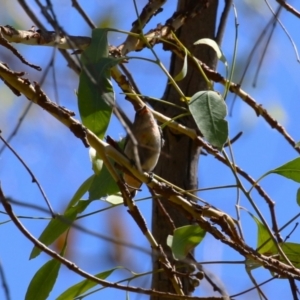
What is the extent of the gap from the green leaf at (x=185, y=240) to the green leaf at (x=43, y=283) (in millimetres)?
303

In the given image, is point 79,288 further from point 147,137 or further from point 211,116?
point 211,116

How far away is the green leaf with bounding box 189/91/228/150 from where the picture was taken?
1.25 meters

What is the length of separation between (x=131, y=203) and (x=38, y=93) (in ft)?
0.94

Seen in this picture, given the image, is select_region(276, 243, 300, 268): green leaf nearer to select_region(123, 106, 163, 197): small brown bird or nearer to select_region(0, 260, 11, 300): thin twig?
select_region(123, 106, 163, 197): small brown bird

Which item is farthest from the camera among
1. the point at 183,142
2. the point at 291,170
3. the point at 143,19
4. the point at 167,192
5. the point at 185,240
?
the point at 183,142

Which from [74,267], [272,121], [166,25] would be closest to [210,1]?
[166,25]

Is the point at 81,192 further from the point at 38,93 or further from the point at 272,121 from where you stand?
the point at 272,121

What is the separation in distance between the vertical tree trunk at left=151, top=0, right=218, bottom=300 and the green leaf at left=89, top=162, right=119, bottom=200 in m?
0.38

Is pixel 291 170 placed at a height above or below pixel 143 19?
below

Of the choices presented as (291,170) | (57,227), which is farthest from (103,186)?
(291,170)

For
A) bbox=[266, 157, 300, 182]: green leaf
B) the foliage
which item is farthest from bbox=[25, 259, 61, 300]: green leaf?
bbox=[266, 157, 300, 182]: green leaf

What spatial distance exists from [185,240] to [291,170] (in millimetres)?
314

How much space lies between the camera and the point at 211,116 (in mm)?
1285

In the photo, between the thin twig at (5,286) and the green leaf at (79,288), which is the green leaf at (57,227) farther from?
the thin twig at (5,286)
